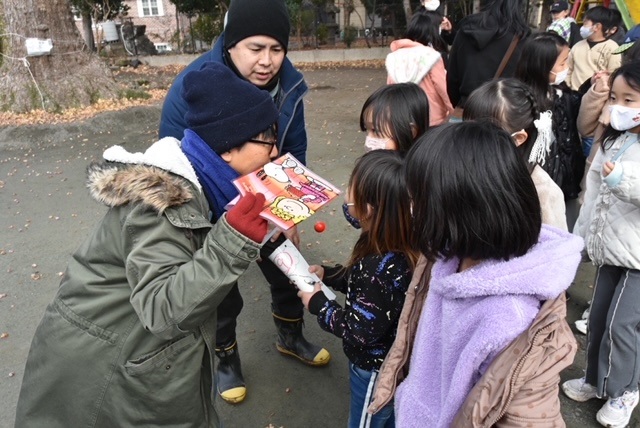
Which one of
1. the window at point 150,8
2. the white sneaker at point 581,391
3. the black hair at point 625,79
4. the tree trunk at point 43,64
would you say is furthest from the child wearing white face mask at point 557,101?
the window at point 150,8

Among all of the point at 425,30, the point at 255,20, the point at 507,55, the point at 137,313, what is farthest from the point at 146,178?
the point at 425,30

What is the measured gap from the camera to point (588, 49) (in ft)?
16.9

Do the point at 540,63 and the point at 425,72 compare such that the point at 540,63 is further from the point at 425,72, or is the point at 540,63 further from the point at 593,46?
the point at 593,46

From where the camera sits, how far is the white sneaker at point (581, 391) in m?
2.56

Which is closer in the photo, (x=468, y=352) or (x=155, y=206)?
(x=468, y=352)

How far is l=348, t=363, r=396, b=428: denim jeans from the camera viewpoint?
182cm

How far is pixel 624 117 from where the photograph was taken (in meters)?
2.25

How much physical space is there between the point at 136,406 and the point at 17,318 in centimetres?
238

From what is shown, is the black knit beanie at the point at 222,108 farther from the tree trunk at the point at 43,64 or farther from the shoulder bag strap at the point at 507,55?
the tree trunk at the point at 43,64

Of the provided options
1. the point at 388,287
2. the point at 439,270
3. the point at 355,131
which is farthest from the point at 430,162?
the point at 355,131

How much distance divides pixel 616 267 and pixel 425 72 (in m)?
1.99

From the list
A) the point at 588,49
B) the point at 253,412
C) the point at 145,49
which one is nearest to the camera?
the point at 253,412

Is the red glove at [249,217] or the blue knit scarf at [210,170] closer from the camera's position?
the red glove at [249,217]

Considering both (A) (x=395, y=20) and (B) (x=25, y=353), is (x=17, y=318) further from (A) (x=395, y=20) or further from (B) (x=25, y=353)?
(A) (x=395, y=20)
